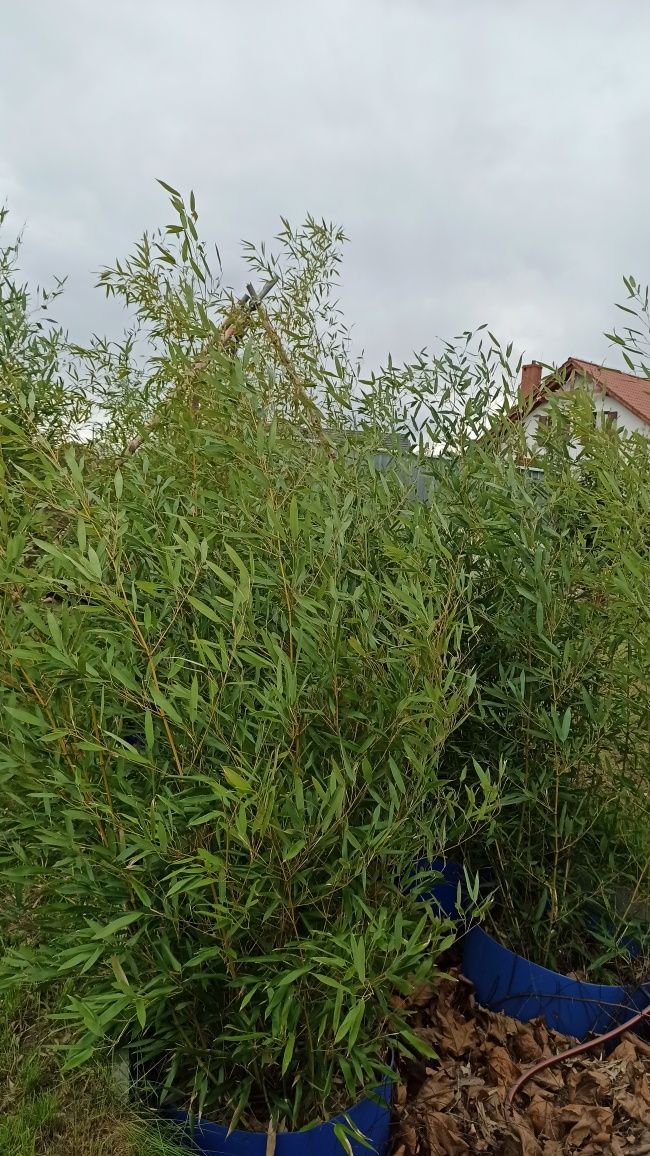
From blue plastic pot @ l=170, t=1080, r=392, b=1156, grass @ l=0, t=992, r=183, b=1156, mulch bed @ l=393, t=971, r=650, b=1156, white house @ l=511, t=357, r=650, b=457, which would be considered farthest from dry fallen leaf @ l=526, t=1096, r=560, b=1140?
white house @ l=511, t=357, r=650, b=457

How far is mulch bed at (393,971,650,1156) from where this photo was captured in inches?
69.5

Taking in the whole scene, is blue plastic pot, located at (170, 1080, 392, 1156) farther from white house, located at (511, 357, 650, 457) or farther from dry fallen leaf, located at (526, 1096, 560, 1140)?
white house, located at (511, 357, 650, 457)

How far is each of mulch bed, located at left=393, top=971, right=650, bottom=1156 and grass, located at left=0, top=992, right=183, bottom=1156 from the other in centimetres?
58

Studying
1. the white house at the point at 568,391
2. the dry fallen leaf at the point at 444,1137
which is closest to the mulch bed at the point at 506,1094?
the dry fallen leaf at the point at 444,1137

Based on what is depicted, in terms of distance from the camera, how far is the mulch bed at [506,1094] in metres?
1.77

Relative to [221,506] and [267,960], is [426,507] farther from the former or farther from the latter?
[267,960]

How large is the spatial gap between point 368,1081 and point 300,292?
2480mm

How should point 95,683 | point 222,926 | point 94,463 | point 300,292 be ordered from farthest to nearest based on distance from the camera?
point 300,292 → point 94,463 → point 95,683 → point 222,926

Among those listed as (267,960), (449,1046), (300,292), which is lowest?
(449,1046)

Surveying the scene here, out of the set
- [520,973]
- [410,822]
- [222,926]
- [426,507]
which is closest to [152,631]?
[222,926]

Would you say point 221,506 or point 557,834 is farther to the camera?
point 557,834

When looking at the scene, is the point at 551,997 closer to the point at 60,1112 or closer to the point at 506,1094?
the point at 506,1094

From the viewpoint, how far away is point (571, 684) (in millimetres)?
1942

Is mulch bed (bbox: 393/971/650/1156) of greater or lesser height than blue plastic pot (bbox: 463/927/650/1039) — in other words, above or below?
below
